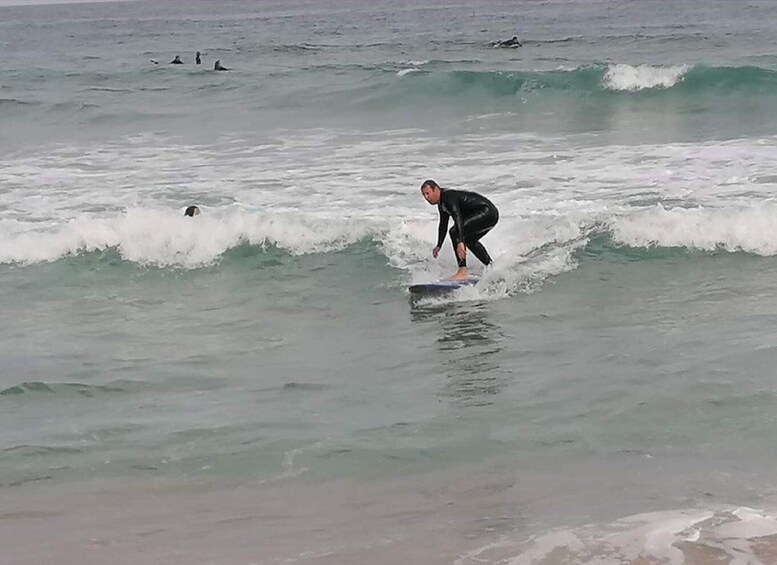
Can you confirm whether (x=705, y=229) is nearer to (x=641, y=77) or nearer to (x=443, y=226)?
(x=443, y=226)

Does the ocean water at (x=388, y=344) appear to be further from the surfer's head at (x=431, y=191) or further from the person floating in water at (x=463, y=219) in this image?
the surfer's head at (x=431, y=191)

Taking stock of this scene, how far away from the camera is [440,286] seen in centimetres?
1112

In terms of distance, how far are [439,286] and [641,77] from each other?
19900mm

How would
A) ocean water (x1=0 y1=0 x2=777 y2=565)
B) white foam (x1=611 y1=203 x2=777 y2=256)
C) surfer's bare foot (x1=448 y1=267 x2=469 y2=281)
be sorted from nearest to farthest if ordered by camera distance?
ocean water (x1=0 y1=0 x2=777 y2=565) < surfer's bare foot (x1=448 y1=267 x2=469 y2=281) < white foam (x1=611 y1=203 x2=777 y2=256)

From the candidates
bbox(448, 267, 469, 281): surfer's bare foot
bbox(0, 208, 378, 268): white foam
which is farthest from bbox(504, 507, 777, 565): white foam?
bbox(0, 208, 378, 268): white foam

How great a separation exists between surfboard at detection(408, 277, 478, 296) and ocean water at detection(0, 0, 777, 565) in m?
0.20

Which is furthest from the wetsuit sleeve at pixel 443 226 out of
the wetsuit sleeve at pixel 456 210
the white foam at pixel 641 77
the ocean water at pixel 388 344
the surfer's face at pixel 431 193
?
the white foam at pixel 641 77

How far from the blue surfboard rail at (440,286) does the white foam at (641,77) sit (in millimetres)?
18764

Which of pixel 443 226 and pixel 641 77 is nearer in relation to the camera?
pixel 443 226

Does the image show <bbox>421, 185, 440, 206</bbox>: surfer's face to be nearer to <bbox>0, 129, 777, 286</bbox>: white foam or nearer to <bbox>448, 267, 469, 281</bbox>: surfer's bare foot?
<bbox>448, 267, 469, 281</bbox>: surfer's bare foot

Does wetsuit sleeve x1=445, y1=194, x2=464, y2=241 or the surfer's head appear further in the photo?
wetsuit sleeve x1=445, y1=194, x2=464, y2=241

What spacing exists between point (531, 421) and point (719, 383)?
1.51 meters

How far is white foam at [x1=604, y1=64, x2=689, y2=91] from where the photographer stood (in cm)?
2875

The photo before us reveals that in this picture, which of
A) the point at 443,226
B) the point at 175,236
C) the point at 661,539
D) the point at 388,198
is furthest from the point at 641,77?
the point at 661,539
